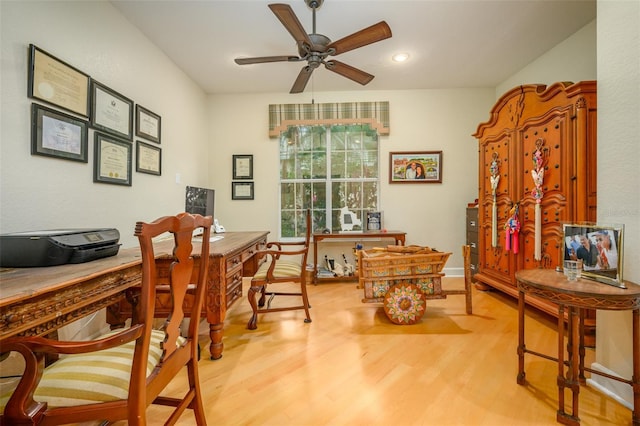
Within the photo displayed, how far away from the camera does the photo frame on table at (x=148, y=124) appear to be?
96.8 inches

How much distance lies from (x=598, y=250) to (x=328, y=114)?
3.29m

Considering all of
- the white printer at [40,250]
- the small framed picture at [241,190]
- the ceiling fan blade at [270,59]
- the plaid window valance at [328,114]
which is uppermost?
the plaid window valance at [328,114]

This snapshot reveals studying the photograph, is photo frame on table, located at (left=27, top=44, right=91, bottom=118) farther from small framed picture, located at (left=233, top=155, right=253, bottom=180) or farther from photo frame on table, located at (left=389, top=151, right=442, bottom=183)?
photo frame on table, located at (left=389, top=151, right=442, bottom=183)

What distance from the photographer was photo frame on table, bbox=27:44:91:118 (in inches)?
61.0

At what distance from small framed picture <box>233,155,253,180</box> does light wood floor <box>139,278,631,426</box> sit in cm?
215

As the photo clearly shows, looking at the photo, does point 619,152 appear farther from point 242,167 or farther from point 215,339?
point 242,167

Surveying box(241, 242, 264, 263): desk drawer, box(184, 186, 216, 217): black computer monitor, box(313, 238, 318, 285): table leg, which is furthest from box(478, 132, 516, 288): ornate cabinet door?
box(184, 186, 216, 217): black computer monitor

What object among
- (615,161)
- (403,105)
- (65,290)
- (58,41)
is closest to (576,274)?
(615,161)

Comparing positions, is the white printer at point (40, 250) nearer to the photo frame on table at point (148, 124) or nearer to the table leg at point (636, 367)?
the photo frame on table at point (148, 124)

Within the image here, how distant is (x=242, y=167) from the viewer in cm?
396

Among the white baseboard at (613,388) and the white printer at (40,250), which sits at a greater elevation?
the white printer at (40,250)

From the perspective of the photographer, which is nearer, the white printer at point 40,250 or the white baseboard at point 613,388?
the white printer at point 40,250

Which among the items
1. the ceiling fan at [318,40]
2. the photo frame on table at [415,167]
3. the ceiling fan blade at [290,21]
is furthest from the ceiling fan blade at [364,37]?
the photo frame on table at [415,167]

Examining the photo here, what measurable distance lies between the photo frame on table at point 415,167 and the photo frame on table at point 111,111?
3.17 metres
